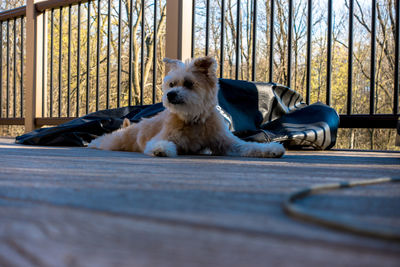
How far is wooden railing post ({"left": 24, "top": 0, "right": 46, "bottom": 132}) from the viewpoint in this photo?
448 centimetres

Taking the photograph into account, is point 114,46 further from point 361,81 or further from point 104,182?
point 104,182

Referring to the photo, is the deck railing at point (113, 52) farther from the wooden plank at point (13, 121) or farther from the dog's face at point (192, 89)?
the dog's face at point (192, 89)

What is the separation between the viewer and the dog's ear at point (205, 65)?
2272mm

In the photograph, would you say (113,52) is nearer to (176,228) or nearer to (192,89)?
(192,89)

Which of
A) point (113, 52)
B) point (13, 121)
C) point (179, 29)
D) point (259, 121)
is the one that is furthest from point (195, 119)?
point (113, 52)

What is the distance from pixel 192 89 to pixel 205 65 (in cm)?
17

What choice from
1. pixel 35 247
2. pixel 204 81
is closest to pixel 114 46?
pixel 204 81

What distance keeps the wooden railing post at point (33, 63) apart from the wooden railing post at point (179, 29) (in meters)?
1.98

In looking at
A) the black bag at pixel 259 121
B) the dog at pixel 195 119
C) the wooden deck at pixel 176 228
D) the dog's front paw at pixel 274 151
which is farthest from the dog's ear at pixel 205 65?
the wooden deck at pixel 176 228

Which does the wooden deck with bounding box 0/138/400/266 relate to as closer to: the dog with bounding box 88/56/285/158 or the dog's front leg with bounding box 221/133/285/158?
the dog's front leg with bounding box 221/133/285/158

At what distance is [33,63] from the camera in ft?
14.8

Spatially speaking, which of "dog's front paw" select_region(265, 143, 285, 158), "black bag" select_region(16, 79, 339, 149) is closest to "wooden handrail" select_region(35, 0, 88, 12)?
"black bag" select_region(16, 79, 339, 149)

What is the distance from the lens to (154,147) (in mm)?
2027

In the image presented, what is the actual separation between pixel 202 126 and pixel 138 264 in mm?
1888
